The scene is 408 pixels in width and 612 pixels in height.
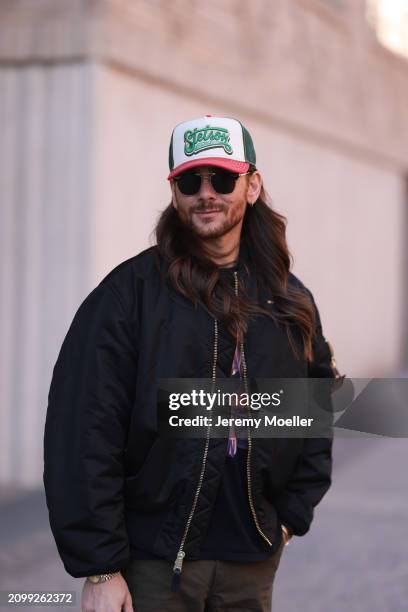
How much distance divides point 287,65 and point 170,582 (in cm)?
786

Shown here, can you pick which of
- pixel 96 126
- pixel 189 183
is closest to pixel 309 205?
pixel 96 126

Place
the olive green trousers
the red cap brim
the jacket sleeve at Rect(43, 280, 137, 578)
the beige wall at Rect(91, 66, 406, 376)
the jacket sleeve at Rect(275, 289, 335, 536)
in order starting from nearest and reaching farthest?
the jacket sleeve at Rect(43, 280, 137, 578), the olive green trousers, the red cap brim, the jacket sleeve at Rect(275, 289, 335, 536), the beige wall at Rect(91, 66, 406, 376)

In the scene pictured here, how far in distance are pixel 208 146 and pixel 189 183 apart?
0.11 metres

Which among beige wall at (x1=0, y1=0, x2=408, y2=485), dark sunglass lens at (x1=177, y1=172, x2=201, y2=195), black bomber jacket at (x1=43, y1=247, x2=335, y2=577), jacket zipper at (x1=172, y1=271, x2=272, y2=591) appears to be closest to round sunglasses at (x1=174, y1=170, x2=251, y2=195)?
dark sunglass lens at (x1=177, y1=172, x2=201, y2=195)

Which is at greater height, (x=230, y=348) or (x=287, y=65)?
(x=287, y=65)

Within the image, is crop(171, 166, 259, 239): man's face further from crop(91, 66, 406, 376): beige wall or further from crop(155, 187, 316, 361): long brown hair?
crop(91, 66, 406, 376): beige wall

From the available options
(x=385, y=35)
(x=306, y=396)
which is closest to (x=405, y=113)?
(x=385, y=35)

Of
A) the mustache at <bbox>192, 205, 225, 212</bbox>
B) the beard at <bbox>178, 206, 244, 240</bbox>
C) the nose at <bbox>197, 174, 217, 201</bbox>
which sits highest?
the nose at <bbox>197, 174, 217, 201</bbox>

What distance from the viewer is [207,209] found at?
2.61m

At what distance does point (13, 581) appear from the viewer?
4980 mm

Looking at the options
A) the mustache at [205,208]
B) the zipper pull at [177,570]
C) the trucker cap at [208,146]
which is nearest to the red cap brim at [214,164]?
the trucker cap at [208,146]

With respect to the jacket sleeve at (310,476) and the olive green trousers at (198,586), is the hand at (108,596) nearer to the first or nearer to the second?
the olive green trousers at (198,586)

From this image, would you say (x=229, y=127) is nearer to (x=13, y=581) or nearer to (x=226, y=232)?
(x=226, y=232)

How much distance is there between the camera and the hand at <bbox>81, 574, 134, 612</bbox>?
233 cm
